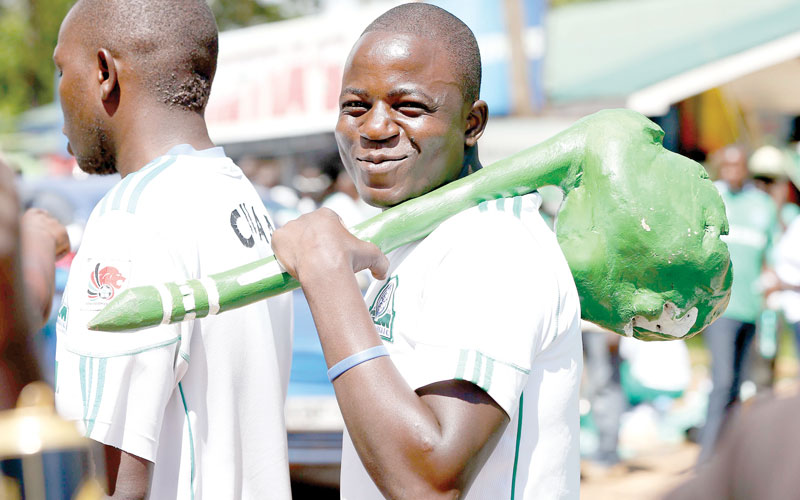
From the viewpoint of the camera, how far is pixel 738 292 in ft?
21.9

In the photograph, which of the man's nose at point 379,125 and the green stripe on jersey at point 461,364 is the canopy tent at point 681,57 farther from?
the green stripe on jersey at point 461,364

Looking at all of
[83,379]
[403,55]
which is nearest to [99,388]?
[83,379]

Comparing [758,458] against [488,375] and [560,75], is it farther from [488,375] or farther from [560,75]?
[560,75]

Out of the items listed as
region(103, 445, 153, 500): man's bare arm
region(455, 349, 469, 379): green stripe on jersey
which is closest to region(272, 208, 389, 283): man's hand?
region(455, 349, 469, 379): green stripe on jersey

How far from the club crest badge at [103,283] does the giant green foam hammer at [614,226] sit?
283 millimetres

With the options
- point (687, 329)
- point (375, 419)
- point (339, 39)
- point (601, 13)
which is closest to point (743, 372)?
point (687, 329)

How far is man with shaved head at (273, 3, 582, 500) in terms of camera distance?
162cm

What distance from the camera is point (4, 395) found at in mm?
1475

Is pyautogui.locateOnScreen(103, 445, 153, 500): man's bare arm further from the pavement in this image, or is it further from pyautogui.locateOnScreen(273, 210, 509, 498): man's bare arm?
the pavement

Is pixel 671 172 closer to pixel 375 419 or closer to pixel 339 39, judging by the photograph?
pixel 375 419

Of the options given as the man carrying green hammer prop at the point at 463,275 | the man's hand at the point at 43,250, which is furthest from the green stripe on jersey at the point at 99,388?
the man's hand at the point at 43,250

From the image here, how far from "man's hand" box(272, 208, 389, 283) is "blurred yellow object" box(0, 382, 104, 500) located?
0.48 metres

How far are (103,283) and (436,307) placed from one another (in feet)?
2.45

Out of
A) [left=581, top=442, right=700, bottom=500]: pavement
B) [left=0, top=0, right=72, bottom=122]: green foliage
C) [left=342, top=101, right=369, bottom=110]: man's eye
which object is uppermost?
[left=0, top=0, right=72, bottom=122]: green foliage
